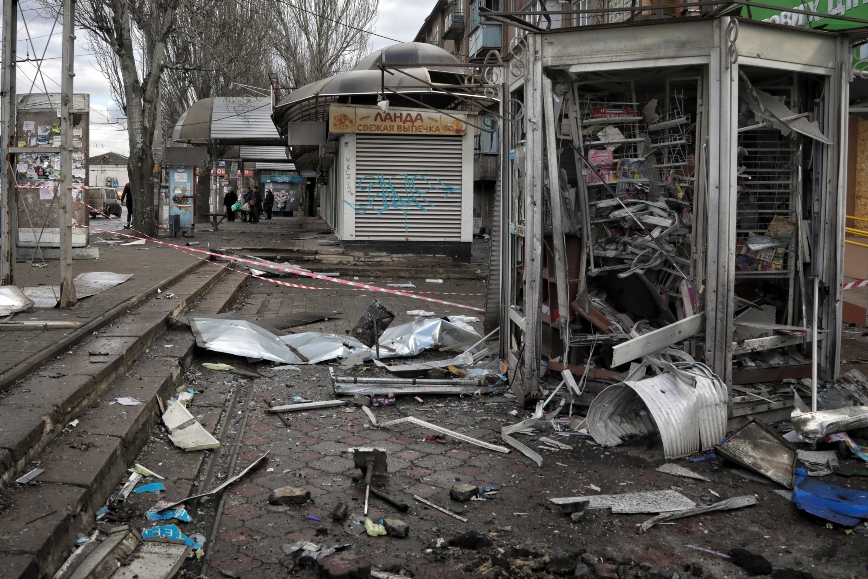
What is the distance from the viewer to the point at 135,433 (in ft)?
15.9

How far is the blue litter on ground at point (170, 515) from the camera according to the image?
3.95 metres

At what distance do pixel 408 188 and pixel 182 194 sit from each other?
8.22 meters

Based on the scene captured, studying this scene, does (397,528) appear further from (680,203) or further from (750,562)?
(680,203)

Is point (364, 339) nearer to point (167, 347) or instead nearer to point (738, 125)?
point (167, 347)

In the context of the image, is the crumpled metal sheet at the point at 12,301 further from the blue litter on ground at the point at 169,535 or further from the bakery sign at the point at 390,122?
the bakery sign at the point at 390,122

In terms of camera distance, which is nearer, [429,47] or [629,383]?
[629,383]

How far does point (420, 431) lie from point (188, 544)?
2261 millimetres

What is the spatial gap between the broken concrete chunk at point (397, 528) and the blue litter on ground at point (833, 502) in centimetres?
208

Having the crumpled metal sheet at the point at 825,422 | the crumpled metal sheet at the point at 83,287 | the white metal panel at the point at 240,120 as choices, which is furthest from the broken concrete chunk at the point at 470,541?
the white metal panel at the point at 240,120

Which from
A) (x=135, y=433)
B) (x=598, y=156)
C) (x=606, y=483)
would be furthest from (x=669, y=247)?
(x=135, y=433)

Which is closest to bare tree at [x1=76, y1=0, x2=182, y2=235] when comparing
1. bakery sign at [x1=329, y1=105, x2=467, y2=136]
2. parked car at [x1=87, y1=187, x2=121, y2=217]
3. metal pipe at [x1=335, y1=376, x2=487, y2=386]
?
bakery sign at [x1=329, y1=105, x2=467, y2=136]

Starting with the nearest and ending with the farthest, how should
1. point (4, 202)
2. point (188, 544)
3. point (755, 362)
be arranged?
1. point (188, 544)
2. point (755, 362)
3. point (4, 202)

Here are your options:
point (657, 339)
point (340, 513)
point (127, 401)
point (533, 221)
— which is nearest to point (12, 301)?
point (127, 401)

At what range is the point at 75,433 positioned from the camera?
4.52m
